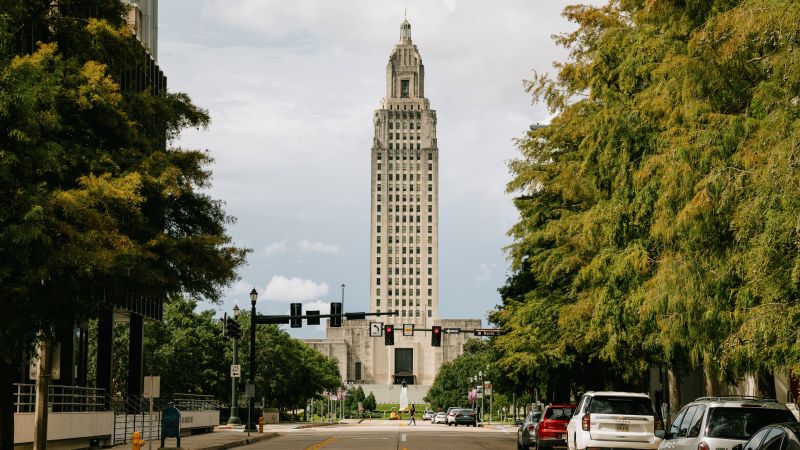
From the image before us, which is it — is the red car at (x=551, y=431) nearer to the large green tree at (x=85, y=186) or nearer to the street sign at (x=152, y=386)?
the large green tree at (x=85, y=186)

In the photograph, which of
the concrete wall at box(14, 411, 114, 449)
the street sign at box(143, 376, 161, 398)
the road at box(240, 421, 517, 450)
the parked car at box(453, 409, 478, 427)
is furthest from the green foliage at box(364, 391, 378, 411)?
the street sign at box(143, 376, 161, 398)

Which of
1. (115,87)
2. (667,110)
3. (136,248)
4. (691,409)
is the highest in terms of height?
(115,87)

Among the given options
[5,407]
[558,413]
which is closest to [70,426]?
[5,407]

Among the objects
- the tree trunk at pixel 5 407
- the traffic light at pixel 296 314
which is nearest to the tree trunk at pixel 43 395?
the tree trunk at pixel 5 407

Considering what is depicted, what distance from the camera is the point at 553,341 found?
3509 centimetres

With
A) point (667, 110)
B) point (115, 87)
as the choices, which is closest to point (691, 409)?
point (667, 110)

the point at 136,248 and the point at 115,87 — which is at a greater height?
the point at 115,87

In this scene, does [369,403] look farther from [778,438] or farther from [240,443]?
[778,438]

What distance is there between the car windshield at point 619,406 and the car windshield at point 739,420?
26.8ft

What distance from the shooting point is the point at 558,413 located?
31047 millimetres

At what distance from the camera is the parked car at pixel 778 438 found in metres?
10.5

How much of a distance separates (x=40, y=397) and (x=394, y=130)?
166 meters

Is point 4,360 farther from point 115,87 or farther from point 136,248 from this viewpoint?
point 115,87

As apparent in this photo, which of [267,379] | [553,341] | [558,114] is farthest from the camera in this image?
[267,379]
